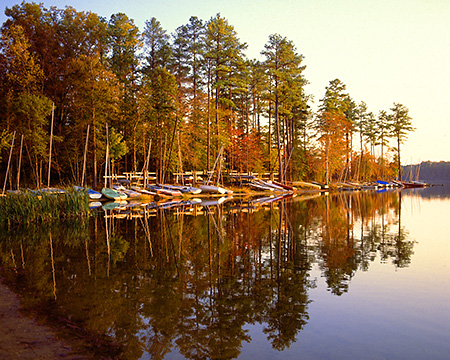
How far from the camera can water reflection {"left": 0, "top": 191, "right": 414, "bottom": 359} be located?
6.53 metres

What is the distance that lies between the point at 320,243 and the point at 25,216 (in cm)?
1434

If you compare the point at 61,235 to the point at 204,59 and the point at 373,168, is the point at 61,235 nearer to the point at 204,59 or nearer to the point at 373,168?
the point at 204,59

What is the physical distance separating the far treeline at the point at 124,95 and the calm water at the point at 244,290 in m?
23.9

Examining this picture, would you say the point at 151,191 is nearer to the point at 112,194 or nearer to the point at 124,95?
the point at 112,194

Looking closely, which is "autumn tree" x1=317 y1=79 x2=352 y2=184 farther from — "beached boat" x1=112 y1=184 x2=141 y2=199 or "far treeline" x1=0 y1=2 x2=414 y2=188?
"beached boat" x1=112 y1=184 x2=141 y2=199

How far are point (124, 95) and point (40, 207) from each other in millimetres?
29303

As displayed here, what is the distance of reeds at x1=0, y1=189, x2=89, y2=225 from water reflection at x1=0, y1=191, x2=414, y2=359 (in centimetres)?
156

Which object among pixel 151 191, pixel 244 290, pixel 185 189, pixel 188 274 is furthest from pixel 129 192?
pixel 244 290

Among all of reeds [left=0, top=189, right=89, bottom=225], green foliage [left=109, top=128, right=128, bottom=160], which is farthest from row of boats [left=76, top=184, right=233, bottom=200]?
reeds [left=0, top=189, right=89, bottom=225]

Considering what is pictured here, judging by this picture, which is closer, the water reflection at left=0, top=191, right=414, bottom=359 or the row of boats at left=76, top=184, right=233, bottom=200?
the water reflection at left=0, top=191, right=414, bottom=359

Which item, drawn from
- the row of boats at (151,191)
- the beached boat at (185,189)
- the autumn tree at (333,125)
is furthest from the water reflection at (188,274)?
the autumn tree at (333,125)

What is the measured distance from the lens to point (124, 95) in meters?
47.2

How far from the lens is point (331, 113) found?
71062 mm

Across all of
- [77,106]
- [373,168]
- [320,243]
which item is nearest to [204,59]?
[77,106]
